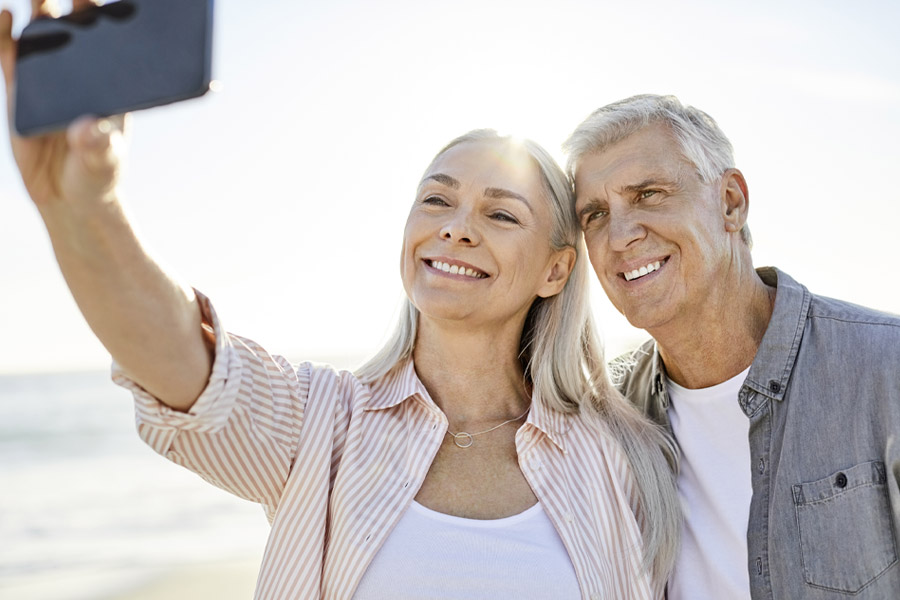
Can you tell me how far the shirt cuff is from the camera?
1834mm

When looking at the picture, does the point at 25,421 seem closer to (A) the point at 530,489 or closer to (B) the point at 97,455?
(B) the point at 97,455

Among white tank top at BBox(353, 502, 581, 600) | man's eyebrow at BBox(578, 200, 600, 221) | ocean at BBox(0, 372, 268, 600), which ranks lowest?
ocean at BBox(0, 372, 268, 600)

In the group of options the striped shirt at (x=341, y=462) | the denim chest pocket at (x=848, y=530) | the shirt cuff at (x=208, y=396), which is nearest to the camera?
the shirt cuff at (x=208, y=396)

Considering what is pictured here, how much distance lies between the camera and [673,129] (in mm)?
3098

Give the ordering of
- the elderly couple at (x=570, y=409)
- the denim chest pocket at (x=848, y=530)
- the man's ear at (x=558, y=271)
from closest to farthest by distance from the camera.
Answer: the elderly couple at (x=570, y=409) → the denim chest pocket at (x=848, y=530) → the man's ear at (x=558, y=271)

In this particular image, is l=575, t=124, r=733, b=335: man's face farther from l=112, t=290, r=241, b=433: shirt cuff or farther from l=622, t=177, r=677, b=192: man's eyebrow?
l=112, t=290, r=241, b=433: shirt cuff

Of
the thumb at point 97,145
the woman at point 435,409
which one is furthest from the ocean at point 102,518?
the thumb at point 97,145

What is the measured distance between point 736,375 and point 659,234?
598 mm

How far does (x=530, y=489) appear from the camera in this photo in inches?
108

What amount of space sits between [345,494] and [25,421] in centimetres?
2015

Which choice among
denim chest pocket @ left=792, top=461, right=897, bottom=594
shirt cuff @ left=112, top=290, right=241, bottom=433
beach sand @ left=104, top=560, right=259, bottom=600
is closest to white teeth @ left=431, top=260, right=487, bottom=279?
shirt cuff @ left=112, top=290, right=241, bottom=433

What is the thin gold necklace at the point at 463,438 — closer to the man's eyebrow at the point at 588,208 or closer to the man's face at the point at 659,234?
the man's face at the point at 659,234

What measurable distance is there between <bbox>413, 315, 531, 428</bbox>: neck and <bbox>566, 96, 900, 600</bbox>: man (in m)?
0.56

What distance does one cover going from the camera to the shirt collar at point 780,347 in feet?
9.21
